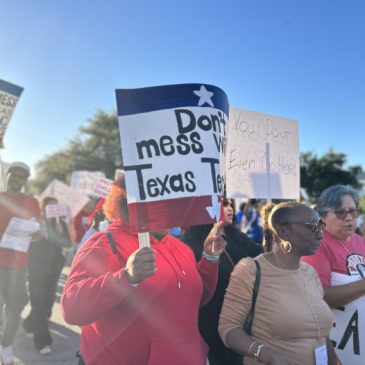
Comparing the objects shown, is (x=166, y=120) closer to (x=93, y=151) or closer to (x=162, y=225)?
(x=162, y=225)

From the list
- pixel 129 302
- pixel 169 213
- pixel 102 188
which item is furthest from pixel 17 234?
pixel 102 188

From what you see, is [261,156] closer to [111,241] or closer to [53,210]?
[111,241]

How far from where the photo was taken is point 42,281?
4770mm

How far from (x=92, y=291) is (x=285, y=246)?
1.10 meters

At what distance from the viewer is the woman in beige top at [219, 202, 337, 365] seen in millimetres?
2000

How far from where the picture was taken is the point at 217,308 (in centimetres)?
262

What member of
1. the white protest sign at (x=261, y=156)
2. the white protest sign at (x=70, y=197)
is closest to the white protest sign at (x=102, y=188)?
the white protest sign at (x=70, y=197)

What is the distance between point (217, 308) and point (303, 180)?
2981cm

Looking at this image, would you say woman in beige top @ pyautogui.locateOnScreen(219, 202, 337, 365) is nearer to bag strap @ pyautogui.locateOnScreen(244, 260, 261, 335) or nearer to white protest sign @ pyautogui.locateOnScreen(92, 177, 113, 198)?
bag strap @ pyautogui.locateOnScreen(244, 260, 261, 335)

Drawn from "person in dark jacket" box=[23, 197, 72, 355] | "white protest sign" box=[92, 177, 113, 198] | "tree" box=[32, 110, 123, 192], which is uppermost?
"tree" box=[32, 110, 123, 192]

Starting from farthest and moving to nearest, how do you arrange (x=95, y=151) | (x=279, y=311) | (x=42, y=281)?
(x=95, y=151) < (x=42, y=281) < (x=279, y=311)

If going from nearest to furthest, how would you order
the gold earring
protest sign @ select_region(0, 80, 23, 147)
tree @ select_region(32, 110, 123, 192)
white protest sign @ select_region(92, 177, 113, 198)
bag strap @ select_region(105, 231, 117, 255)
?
bag strap @ select_region(105, 231, 117, 255), the gold earring, protest sign @ select_region(0, 80, 23, 147), white protest sign @ select_region(92, 177, 113, 198), tree @ select_region(32, 110, 123, 192)

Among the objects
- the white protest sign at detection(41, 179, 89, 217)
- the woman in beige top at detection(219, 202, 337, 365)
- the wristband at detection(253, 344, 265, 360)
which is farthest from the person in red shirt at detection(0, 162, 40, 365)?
the white protest sign at detection(41, 179, 89, 217)

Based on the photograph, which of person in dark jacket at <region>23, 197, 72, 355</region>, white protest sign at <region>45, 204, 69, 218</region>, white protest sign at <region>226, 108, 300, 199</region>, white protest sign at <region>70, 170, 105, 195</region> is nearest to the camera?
white protest sign at <region>226, 108, 300, 199</region>
